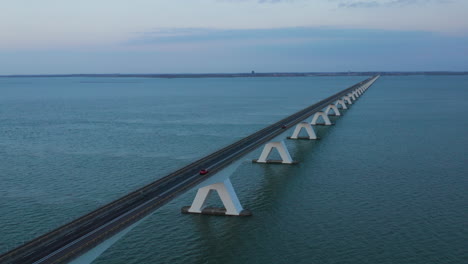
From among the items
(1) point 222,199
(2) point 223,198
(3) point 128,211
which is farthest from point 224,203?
(3) point 128,211

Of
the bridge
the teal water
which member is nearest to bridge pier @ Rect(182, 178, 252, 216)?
the bridge

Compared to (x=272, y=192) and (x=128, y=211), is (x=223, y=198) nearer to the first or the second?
(x=272, y=192)

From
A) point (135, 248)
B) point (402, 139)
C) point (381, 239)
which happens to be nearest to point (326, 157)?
point (402, 139)

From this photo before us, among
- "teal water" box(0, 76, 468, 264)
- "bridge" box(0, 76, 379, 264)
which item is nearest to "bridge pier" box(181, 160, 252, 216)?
"bridge" box(0, 76, 379, 264)

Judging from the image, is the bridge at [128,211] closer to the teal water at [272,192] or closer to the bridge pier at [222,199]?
the bridge pier at [222,199]

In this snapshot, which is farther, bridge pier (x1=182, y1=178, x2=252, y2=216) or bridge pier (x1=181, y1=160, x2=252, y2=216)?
bridge pier (x1=182, y1=178, x2=252, y2=216)

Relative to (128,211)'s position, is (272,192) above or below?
below

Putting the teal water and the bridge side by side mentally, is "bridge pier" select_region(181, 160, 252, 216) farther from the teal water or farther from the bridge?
the teal water

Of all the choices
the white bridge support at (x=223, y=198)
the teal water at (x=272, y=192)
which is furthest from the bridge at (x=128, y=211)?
the teal water at (x=272, y=192)

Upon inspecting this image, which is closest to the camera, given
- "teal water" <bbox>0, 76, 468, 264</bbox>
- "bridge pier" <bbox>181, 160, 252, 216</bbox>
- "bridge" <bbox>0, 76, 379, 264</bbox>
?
"bridge" <bbox>0, 76, 379, 264</bbox>

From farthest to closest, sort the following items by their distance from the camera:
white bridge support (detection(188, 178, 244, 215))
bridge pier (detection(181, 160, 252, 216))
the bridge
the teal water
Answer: white bridge support (detection(188, 178, 244, 215))
bridge pier (detection(181, 160, 252, 216))
the teal water
the bridge
